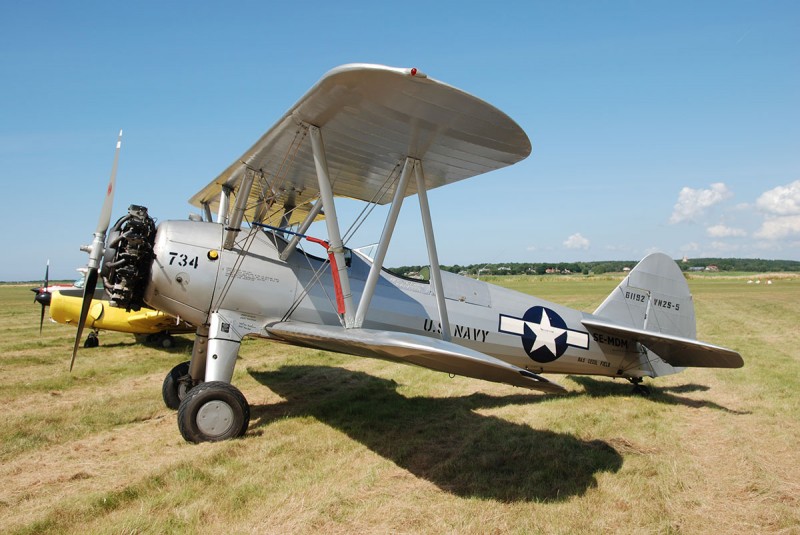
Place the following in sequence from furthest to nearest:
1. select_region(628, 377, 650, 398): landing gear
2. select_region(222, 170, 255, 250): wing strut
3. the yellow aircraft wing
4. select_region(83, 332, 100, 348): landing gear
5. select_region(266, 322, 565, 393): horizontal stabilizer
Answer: select_region(83, 332, 100, 348): landing gear
the yellow aircraft wing
select_region(628, 377, 650, 398): landing gear
select_region(222, 170, 255, 250): wing strut
select_region(266, 322, 565, 393): horizontal stabilizer

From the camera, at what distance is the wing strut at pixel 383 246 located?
5348mm

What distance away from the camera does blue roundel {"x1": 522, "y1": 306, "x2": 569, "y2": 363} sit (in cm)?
689

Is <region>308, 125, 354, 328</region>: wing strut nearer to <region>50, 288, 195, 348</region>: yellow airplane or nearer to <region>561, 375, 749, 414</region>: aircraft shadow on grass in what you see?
<region>561, 375, 749, 414</region>: aircraft shadow on grass

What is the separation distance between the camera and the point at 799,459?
4.67m

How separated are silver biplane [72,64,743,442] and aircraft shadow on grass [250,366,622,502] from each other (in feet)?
3.00

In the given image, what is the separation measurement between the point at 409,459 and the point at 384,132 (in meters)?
3.23

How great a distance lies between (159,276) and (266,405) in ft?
7.33

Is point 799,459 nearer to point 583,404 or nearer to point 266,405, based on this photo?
point 583,404

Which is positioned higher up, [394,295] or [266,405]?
[394,295]

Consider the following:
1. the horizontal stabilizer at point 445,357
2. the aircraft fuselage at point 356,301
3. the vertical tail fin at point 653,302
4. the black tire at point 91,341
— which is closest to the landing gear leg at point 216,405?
the aircraft fuselage at point 356,301

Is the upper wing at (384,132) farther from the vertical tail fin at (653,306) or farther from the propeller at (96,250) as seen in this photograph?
the vertical tail fin at (653,306)

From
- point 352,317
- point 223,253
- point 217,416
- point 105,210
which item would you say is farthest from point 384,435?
point 105,210

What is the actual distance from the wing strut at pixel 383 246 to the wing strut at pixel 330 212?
0.45 feet

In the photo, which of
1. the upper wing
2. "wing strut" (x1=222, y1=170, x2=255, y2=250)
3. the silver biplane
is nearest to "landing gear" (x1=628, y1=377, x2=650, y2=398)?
the silver biplane
